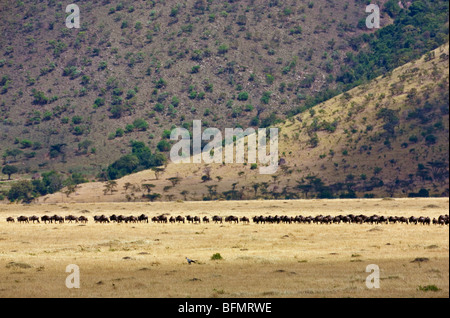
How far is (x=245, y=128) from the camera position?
188m

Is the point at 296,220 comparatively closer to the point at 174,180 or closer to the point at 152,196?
the point at 152,196

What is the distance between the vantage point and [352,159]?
128 m

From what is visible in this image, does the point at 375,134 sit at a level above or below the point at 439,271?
above

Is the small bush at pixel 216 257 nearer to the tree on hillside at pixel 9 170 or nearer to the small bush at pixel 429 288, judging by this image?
the small bush at pixel 429 288

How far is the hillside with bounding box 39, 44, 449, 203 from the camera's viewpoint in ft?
382

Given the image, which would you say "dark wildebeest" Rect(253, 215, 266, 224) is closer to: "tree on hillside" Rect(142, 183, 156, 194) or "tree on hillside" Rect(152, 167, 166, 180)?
"tree on hillside" Rect(142, 183, 156, 194)

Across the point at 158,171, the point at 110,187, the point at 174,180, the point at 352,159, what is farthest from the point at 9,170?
the point at 352,159

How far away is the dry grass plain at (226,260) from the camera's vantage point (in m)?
29.1

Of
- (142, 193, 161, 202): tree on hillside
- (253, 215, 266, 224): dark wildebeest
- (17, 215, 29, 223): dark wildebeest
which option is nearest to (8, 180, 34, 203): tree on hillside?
(142, 193, 161, 202): tree on hillside

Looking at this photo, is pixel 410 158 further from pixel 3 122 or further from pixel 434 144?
pixel 3 122

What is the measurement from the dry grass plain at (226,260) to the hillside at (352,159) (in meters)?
58.7

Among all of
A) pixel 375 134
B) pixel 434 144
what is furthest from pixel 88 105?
pixel 434 144

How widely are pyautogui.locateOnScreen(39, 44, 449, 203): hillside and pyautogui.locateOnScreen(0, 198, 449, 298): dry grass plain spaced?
58707 mm
